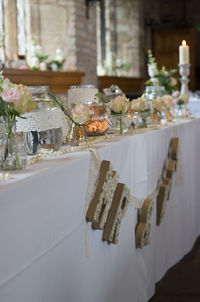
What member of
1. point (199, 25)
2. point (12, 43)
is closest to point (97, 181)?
point (12, 43)

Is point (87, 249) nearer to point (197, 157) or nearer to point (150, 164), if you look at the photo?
point (150, 164)

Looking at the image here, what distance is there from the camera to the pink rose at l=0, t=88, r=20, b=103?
126 centimetres

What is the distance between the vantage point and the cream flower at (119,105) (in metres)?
2.06

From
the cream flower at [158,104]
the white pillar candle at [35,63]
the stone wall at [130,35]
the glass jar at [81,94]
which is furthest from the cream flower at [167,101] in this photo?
the stone wall at [130,35]

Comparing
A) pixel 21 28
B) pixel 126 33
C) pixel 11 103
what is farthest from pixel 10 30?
pixel 11 103

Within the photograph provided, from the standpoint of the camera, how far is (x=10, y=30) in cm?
682

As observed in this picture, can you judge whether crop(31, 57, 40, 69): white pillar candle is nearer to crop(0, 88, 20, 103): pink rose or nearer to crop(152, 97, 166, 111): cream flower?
crop(152, 97, 166, 111): cream flower

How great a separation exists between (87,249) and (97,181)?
22 cm

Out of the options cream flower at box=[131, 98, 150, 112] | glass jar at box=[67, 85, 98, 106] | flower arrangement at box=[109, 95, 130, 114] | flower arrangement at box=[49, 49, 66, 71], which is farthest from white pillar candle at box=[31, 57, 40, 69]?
flower arrangement at box=[109, 95, 130, 114]

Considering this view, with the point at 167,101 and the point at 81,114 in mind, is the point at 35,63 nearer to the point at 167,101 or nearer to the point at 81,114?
the point at 167,101

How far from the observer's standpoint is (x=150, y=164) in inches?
91.4

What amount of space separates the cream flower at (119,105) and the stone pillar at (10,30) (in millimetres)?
4927

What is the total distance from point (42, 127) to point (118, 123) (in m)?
0.71

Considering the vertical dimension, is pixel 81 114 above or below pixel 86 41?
below
